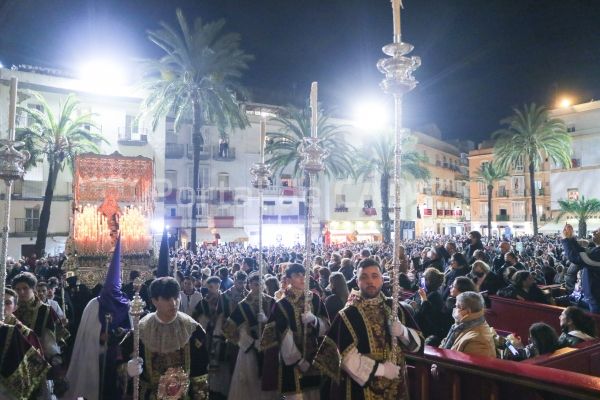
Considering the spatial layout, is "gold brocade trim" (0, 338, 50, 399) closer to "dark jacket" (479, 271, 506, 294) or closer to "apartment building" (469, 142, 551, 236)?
"dark jacket" (479, 271, 506, 294)

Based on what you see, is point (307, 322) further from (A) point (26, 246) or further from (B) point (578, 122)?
(B) point (578, 122)

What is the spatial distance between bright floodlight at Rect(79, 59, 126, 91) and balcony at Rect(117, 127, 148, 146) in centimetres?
353

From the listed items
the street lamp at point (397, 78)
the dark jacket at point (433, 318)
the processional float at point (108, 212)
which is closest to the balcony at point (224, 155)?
the processional float at point (108, 212)

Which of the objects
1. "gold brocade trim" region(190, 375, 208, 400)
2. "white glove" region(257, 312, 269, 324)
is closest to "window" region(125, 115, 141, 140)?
"white glove" region(257, 312, 269, 324)

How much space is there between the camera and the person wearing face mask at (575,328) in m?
5.50

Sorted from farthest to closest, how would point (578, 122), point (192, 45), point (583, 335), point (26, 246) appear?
point (578, 122), point (26, 246), point (192, 45), point (583, 335)

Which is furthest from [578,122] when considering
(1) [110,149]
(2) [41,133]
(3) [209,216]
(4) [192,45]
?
(2) [41,133]

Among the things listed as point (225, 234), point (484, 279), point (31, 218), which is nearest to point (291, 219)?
point (225, 234)

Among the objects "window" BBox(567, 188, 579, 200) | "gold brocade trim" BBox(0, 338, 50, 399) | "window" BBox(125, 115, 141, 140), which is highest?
"window" BBox(125, 115, 141, 140)

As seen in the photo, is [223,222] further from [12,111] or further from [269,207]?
[12,111]

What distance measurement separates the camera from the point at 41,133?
26922mm

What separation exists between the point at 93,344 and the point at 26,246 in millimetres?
31676

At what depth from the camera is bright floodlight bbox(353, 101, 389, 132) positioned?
1336 inches

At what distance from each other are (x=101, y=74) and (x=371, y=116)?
2143 centimetres
